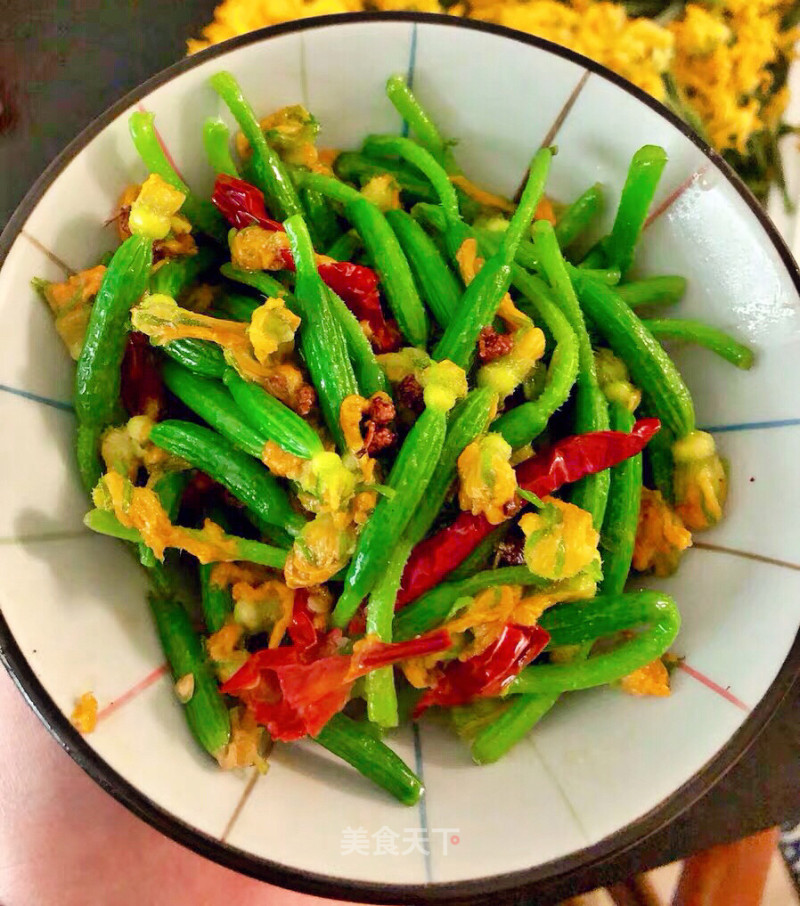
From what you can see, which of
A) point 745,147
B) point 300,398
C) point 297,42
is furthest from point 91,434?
point 745,147

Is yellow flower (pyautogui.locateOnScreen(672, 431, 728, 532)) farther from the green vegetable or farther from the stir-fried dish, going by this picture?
the green vegetable

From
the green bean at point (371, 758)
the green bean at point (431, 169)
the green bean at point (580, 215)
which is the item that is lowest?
the green bean at point (371, 758)

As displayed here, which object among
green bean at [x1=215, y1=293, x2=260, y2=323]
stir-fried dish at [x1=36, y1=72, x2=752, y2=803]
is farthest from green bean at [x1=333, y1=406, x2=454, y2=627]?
green bean at [x1=215, y1=293, x2=260, y2=323]

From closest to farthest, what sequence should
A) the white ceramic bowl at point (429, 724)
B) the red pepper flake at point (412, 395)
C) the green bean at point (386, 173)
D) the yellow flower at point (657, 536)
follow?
1. the white ceramic bowl at point (429, 724)
2. the red pepper flake at point (412, 395)
3. the yellow flower at point (657, 536)
4. the green bean at point (386, 173)

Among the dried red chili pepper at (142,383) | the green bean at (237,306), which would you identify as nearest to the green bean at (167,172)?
the green bean at (237,306)

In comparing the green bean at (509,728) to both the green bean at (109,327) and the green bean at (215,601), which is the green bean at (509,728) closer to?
the green bean at (215,601)

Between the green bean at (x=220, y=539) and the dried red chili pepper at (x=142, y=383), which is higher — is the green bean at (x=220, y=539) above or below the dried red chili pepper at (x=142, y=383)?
below

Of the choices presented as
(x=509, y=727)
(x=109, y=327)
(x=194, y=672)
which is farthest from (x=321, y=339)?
(x=509, y=727)

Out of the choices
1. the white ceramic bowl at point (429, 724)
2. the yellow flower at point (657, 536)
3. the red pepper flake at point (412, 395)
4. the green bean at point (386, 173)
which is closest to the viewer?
the white ceramic bowl at point (429, 724)
